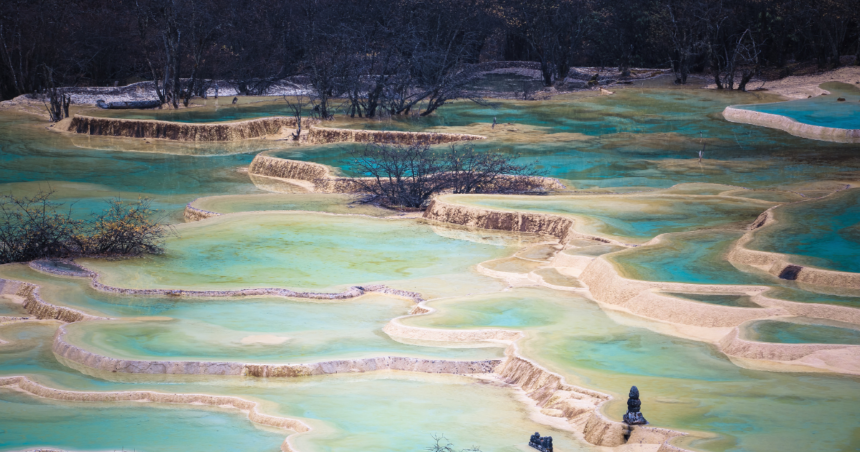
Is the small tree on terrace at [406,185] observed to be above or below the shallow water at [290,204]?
above

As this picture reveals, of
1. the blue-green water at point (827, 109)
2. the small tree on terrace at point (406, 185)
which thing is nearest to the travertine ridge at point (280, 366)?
the small tree on terrace at point (406, 185)

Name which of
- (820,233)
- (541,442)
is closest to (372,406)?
(541,442)

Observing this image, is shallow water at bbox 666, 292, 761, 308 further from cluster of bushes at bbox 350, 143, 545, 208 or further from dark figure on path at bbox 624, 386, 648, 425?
cluster of bushes at bbox 350, 143, 545, 208

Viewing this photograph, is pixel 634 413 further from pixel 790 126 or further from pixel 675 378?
pixel 790 126

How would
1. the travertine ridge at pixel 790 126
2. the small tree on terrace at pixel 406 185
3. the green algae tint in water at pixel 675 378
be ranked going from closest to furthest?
the green algae tint in water at pixel 675 378
the small tree on terrace at pixel 406 185
the travertine ridge at pixel 790 126

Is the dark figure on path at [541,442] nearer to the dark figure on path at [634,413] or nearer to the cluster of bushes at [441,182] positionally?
the dark figure on path at [634,413]

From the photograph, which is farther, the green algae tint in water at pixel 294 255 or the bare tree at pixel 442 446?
the green algae tint in water at pixel 294 255

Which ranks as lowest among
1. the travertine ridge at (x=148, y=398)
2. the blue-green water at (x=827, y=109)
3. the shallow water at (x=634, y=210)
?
the travertine ridge at (x=148, y=398)
